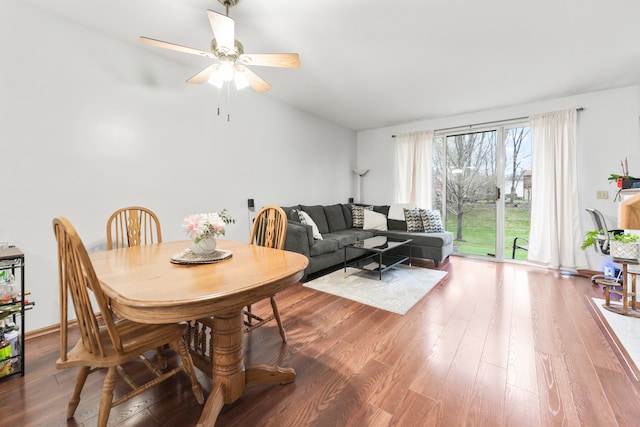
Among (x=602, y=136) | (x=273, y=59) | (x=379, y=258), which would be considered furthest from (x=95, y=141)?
(x=602, y=136)

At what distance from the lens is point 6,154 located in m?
1.94

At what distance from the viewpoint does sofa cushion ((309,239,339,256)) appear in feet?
11.2

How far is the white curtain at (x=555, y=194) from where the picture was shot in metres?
3.73

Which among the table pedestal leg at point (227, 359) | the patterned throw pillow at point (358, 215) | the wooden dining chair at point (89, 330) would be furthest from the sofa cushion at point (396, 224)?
the wooden dining chair at point (89, 330)

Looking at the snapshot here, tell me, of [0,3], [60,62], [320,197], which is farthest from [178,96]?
[320,197]

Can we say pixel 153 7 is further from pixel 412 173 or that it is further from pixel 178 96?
pixel 412 173

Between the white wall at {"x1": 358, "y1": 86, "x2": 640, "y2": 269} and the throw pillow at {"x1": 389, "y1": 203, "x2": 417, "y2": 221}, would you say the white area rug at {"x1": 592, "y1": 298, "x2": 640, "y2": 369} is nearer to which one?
the white wall at {"x1": 358, "y1": 86, "x2": 640, "y2": 269}

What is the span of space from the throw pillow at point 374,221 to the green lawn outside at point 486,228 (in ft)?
4.02

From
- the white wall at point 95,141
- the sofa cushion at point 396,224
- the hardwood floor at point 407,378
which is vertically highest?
the white wall at point 95,141

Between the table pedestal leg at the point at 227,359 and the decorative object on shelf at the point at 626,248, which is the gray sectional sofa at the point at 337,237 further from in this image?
the table pedestal leg at the point at 227,359

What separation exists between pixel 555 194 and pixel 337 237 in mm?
3181

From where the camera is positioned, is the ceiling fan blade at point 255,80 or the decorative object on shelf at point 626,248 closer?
the ceiling fan blade at point 255,80

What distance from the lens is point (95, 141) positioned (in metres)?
2.33

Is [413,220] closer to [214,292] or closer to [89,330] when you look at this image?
[214,292]
